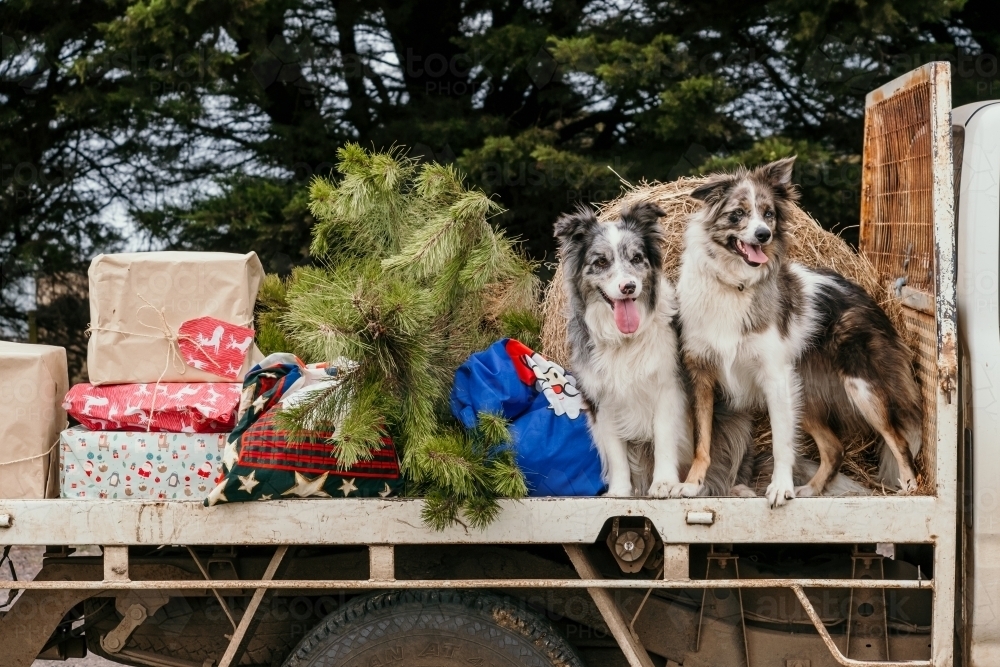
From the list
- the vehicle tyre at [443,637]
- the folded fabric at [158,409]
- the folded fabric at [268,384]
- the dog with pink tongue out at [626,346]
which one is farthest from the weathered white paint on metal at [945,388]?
the folded fabric at [158,409]

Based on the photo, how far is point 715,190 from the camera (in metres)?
3.31

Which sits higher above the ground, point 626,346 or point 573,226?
point 573,226

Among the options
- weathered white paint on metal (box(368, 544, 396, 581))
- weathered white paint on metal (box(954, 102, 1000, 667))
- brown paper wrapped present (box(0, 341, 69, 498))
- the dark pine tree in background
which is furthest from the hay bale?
the dark pine tree in background

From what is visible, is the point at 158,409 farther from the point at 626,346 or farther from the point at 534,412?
the point at 626,346

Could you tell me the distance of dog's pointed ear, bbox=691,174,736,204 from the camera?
3.30 m

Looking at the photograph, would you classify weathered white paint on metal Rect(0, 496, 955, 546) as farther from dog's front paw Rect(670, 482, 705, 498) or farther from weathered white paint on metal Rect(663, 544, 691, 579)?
dog's front paw Rect(670, 482, 705, 498)

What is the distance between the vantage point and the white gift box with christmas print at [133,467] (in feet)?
9.93

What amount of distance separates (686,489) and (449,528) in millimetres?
900

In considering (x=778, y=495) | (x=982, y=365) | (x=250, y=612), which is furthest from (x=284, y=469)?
(x=982, y=365)

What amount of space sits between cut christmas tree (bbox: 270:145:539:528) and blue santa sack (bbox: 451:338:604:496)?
0.29 ft

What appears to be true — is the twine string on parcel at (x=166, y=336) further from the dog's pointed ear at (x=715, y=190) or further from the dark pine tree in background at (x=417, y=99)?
the dark pine tree in background at (x=417, y=99)

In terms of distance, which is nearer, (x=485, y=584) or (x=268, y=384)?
(x=485, y=584)

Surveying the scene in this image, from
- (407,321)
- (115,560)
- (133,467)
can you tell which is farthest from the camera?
(133,467)

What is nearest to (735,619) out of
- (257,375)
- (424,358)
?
(424,358)
